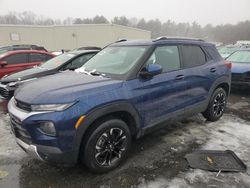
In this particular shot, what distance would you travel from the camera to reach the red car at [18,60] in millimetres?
7543

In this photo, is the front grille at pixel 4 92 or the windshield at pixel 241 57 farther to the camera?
the windshield at pixel 241 57

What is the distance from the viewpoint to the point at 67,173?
309 cm

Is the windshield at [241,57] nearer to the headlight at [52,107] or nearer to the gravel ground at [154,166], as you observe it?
the gravel ground at [154,166]

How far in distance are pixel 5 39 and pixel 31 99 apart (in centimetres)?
2701

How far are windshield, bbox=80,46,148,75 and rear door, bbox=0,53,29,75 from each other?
4.88m

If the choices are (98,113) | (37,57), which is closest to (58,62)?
(37,57)

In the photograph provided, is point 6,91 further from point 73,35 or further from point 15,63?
point 73,35

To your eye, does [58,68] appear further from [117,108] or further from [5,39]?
[5,39]

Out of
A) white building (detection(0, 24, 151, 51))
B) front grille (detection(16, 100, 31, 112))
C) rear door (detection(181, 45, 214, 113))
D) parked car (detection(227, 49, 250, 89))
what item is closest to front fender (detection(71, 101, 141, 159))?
front grille (detection(16, 100, 31, 112))

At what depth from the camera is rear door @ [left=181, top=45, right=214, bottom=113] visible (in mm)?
4020

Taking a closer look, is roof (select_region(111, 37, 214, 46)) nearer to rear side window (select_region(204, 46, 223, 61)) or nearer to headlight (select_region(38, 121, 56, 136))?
rear side window (select_region(204, 46, 223, 61))

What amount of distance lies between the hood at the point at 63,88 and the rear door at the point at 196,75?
5.27ft

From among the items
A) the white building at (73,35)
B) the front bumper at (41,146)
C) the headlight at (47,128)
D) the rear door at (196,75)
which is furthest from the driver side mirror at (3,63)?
the white building at (73,35)

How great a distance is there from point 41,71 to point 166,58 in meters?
4.10
